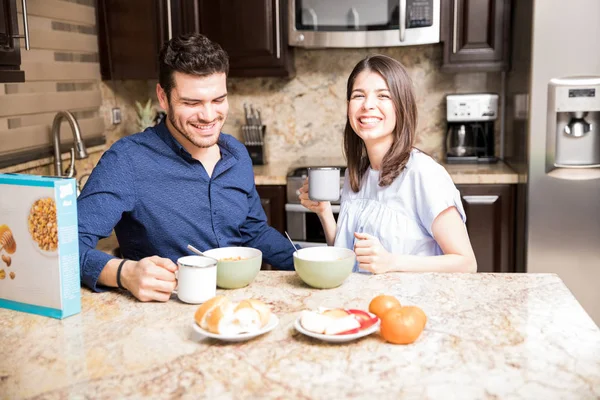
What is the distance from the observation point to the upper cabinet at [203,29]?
139 inches

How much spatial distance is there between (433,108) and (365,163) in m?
1.86

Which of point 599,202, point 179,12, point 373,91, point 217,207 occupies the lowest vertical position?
point 599,202

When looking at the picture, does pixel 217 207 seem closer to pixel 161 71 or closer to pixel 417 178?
pixel 161 71

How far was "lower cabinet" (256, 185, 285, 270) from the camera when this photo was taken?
3432 millimetres

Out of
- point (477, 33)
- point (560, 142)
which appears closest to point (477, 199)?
point (560, 142)

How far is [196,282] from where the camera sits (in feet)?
4.83

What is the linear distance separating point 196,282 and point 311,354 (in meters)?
0.37

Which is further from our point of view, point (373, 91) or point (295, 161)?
point (295, 161)

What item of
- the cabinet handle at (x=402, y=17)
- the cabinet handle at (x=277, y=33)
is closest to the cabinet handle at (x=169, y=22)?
the cabinet handle at (x=277, y=33)

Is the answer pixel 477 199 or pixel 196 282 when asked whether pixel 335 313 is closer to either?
pixel 196 282

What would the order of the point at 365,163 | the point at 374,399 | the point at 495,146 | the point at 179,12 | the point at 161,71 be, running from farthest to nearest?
1. the point at 495,146
2. the point at 179,12
3. the point at 365,163
4. the point at 161,71
5. the point at 374,399

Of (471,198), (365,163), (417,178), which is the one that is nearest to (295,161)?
(471,198)

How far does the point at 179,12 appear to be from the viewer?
11.8ft

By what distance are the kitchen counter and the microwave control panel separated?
0.75 m
